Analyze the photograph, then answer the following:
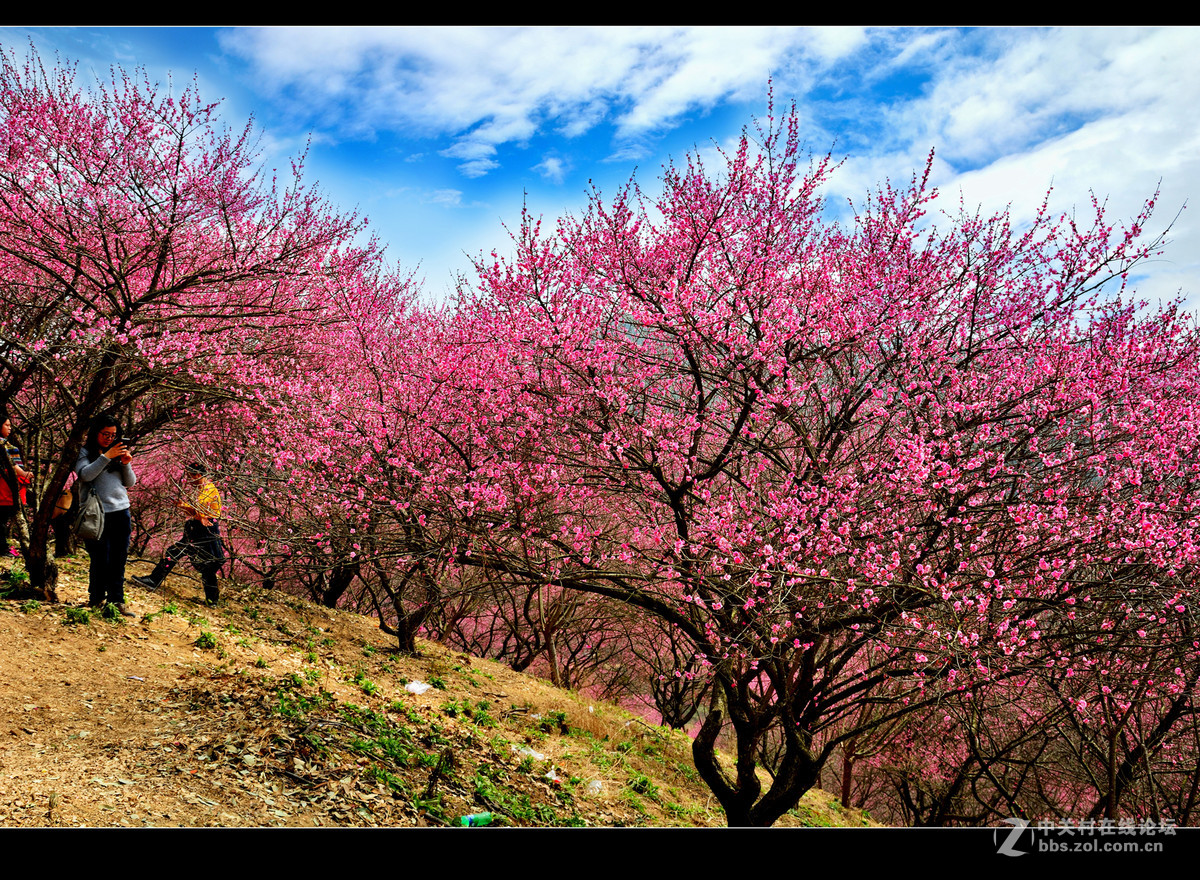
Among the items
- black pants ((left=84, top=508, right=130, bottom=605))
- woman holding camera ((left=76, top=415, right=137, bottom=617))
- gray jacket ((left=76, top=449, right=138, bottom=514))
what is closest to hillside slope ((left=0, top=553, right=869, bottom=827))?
black pants ((left=84, top=508, right=130, bottom=605))

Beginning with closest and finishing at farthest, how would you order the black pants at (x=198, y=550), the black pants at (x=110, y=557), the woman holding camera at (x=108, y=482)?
the woman holding camera at (x=108, y=482)
the black pants at (x=110, y=557)
the black pants at (x=198, y=550)

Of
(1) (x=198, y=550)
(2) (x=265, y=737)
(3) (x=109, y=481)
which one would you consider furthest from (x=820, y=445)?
(1) (x=198, y=550)

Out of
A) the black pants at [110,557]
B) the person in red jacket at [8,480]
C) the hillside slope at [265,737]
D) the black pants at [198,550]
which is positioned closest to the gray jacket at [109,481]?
the black pants at [110,557]

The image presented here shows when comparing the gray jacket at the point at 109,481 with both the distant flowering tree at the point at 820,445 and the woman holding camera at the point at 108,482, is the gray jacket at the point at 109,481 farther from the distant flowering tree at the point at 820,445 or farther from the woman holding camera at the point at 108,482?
the distant flowering tree at the point at 820,445

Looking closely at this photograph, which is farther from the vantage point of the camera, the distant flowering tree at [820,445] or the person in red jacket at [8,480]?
the person in red jacket at [8,480]

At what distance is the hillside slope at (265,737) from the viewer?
3879mm

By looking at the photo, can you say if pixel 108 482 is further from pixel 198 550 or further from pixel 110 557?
pixel 198 550

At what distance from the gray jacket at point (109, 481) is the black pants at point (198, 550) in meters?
1.69

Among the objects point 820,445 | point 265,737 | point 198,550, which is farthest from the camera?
point 198,550

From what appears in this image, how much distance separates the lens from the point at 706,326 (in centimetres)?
570

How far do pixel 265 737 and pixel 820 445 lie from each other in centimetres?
475

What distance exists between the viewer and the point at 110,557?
255 inches

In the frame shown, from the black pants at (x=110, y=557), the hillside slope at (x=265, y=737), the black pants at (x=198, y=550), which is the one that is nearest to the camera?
the hillside slope at (x=265, y=737)
